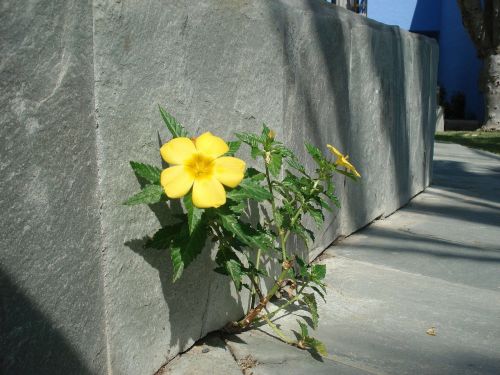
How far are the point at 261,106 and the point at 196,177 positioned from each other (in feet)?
2.97

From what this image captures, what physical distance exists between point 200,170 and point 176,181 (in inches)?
3.3

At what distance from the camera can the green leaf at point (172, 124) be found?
72.3 inches

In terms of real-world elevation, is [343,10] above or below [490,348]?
above

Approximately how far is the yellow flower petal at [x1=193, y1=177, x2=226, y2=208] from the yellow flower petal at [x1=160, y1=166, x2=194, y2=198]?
24 mm

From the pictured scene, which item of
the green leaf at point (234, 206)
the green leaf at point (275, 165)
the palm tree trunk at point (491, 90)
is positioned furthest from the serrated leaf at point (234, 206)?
the palm tree trunk at point (491, 90)

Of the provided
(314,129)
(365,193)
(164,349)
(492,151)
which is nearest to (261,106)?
(314,129)

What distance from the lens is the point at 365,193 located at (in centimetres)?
414

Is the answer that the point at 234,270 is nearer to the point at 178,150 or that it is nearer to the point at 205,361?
the point at 205,361

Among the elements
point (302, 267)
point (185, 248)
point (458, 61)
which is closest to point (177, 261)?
point (185, 248)

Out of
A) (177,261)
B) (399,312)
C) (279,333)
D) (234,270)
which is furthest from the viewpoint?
(399,312)

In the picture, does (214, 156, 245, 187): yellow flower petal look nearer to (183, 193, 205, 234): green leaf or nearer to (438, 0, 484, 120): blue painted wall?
(183, 193, 205, 234): green leaf

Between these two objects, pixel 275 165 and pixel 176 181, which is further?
pixel 275 165

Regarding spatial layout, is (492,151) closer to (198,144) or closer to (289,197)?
(289,197)

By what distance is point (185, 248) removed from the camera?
181 cm
